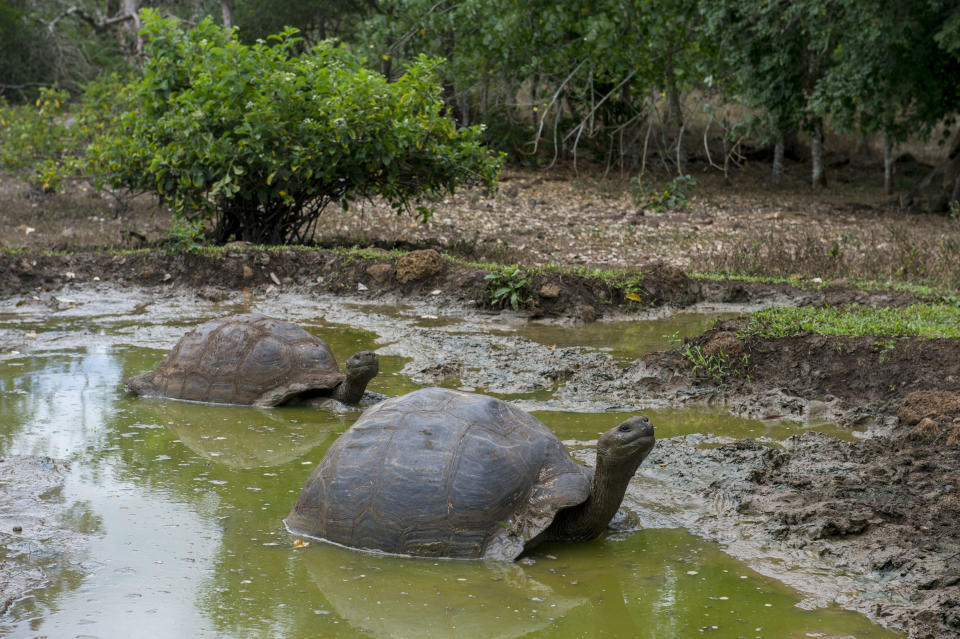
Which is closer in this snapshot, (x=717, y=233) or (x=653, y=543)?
(x=653, y=543)

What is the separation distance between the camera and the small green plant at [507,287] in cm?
970

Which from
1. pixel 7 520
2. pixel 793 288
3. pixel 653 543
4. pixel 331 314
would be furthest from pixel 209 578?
pixel 793 288

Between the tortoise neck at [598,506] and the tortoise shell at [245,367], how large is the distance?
2737mm

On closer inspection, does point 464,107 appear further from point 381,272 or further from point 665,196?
point 381,272

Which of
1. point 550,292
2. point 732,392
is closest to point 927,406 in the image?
point 732,392

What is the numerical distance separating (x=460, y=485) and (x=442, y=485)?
0.26 feet

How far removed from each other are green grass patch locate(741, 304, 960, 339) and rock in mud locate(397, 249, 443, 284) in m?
4.03

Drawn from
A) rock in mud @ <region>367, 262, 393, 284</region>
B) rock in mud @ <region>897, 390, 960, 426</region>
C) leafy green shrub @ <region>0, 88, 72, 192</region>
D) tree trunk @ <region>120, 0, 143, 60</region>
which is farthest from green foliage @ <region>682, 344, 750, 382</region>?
tree trunk @ <region>120, 0, 143, 60</region>

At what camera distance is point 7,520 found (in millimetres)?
4395

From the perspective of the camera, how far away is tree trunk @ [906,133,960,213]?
17516 mm

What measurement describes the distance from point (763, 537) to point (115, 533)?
2988 mm

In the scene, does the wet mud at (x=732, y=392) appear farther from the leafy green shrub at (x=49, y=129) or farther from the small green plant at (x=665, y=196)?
the small green plant at (x=665, y=196)

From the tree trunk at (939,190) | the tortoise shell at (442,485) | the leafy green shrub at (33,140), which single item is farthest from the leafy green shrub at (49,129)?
the tree trunk at (939,190)

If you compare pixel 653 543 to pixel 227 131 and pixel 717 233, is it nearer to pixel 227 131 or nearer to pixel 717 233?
pixel 227 131
